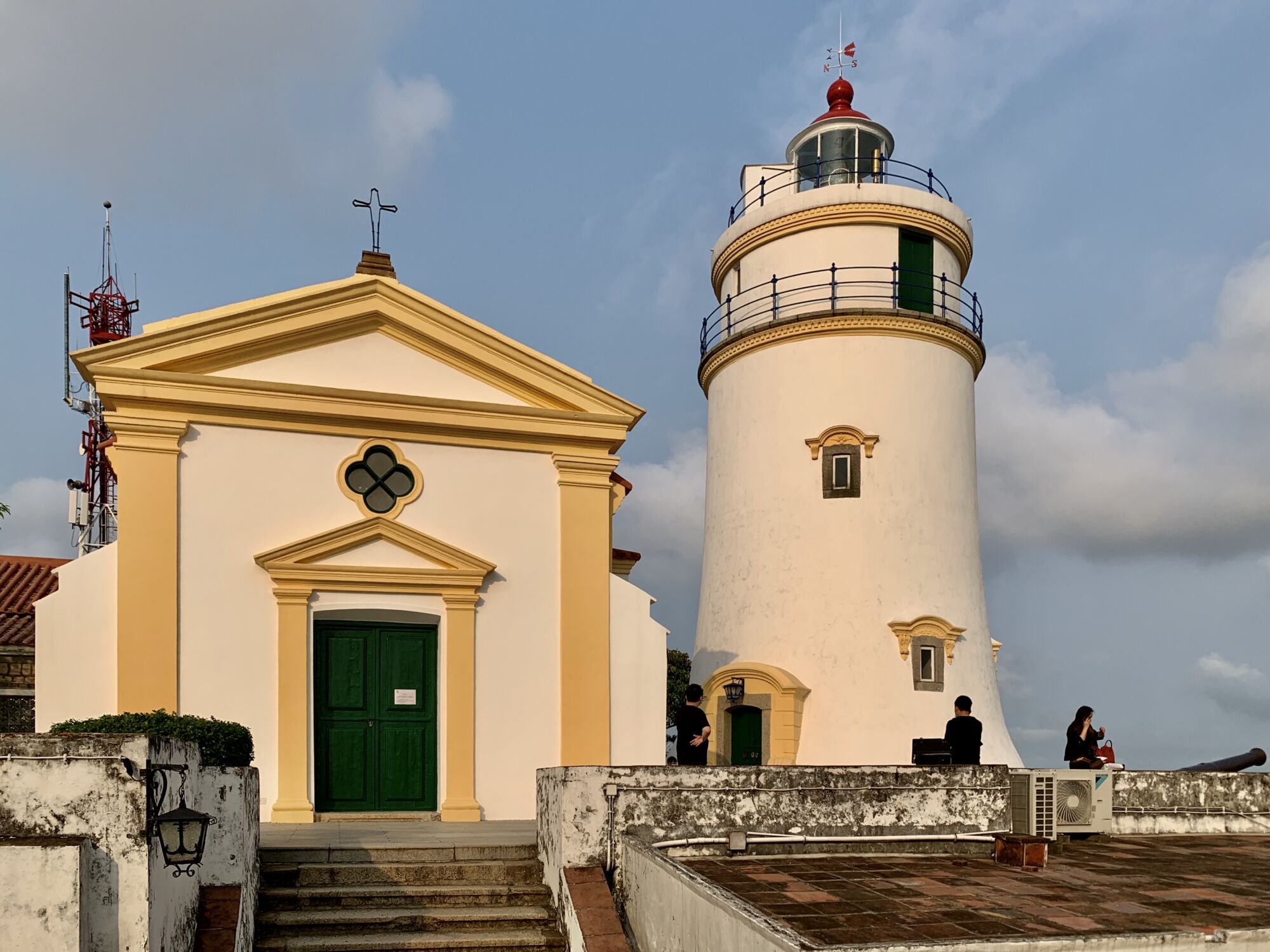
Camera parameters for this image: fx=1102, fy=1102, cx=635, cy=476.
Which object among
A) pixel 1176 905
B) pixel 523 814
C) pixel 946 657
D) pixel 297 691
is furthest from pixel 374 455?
pixel 946 657

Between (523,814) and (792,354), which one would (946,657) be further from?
(523,814)

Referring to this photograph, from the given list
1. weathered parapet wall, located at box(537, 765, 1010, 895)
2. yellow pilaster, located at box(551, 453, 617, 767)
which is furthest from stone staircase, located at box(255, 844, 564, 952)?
yellow pilaster, located at box(551, 453, 617, 767)

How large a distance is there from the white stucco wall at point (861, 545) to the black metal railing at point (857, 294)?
67 centimetres

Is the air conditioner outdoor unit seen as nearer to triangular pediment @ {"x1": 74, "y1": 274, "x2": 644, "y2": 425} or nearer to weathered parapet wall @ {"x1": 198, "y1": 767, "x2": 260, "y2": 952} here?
weathered parapet wall @ {"x1": 198, "y1": 767, "x2": 260, "y2": 952}

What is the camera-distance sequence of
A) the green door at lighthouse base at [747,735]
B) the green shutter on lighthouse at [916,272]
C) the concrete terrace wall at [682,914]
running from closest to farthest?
1. the concrete terrace wall at [682,914]
2. the green door at lighthouse base at [747,735]
3. the green shutter on lighthouse at [916,272]

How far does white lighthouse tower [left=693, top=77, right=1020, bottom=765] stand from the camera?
64.7ft

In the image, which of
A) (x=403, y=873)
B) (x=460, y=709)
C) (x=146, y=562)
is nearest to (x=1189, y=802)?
(x=460, y=709)

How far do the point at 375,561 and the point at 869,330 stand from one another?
1159cm

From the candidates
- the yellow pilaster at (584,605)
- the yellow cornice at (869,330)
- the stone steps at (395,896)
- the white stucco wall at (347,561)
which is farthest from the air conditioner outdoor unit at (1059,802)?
the yellow cornice at (869,330)

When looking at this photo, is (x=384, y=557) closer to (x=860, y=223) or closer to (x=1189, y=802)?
(x=1189, y=802)

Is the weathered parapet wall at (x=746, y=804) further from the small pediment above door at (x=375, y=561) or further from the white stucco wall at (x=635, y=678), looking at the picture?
the white stucco wall at (x=635, y=678)

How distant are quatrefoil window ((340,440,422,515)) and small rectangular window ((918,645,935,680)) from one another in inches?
427

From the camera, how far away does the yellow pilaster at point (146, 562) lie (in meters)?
11.3

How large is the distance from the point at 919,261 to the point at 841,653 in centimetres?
774
